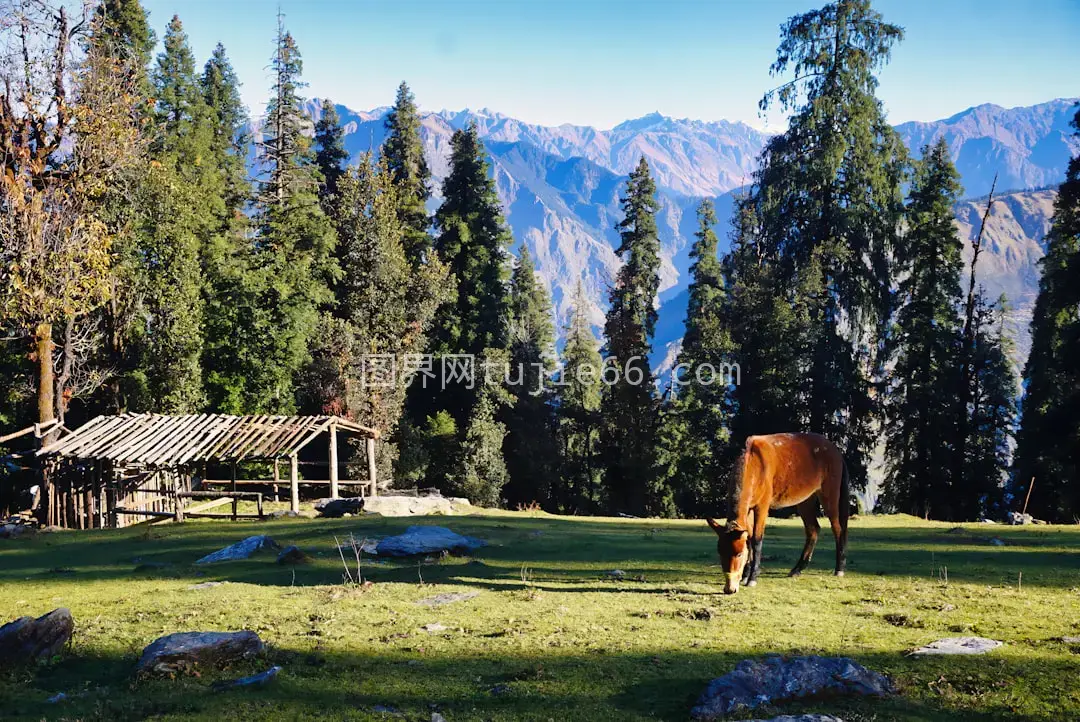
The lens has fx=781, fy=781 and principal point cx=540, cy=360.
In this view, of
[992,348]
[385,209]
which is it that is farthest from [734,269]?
[385,209]

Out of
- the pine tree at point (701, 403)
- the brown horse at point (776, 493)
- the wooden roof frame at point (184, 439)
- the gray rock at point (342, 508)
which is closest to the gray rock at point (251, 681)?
the brown horse at point (776, 493)

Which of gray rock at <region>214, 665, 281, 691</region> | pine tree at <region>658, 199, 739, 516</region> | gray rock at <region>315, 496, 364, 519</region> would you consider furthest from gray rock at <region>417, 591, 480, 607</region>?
pine tree at <region>658, 199, 739, 516</region>

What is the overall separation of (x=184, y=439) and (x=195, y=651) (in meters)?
19.9

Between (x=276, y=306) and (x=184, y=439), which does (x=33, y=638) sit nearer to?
(x=184, y=439)

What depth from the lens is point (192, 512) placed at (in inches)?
1120

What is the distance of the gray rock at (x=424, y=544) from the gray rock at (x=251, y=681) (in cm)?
684

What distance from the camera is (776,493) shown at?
11.6m

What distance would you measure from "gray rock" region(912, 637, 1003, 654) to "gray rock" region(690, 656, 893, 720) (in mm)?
1399

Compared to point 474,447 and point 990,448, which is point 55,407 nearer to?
point 474,447

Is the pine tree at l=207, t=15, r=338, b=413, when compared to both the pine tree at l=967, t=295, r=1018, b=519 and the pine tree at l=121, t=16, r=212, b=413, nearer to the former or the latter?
the pine tree at l=121, t=16, r=212, b=413

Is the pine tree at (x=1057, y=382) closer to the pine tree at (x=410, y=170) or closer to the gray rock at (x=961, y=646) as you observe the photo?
the gray rock at (x=961, y=646)

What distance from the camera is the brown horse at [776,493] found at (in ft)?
35.2

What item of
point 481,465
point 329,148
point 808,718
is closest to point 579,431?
point 481,465

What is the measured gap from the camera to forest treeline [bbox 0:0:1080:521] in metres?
29.0
